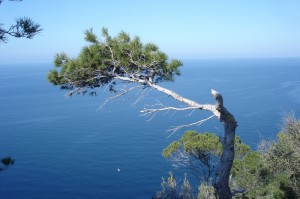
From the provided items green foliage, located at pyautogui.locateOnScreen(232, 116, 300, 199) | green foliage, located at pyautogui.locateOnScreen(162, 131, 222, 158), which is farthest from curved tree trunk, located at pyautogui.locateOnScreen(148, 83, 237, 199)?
green foliage, located at pyautogui.locateOnScreen(162, 131, 222, 158)

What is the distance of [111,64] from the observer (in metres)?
6.47

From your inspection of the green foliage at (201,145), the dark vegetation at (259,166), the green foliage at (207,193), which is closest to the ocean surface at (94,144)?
the green foliage at (201,145)

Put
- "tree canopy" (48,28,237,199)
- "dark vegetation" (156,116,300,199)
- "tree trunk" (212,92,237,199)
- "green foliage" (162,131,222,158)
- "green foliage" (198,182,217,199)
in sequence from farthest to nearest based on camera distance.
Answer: "green foliage" (162,131,222,158)
"dark vegetation" (156,116,300,199)
"green foliage" (198,182,217,199)
"tree canopy" (48,28,237,199)
"tree trunk" (212,92,237,199)

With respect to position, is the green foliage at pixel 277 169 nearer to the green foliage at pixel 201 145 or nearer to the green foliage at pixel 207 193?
the green foliage at pixel 207 193

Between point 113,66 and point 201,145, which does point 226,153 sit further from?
point 201,145

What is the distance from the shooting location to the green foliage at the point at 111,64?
6.27 m

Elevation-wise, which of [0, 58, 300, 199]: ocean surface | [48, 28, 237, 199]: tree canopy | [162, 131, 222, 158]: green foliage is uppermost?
[48, 28, 237, 199]: tree canopy

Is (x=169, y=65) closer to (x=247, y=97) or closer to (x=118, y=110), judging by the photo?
(x=118, y=110)

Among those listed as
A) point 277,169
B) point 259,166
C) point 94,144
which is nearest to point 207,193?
point 277,169

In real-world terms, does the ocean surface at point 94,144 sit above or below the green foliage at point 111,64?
below

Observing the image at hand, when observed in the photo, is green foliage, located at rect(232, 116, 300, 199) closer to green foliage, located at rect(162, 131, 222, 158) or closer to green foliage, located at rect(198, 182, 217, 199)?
green foliage, located at rect(198, 182, 217, 199)

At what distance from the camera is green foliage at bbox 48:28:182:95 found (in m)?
6.27

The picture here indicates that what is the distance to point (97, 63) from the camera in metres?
6.34

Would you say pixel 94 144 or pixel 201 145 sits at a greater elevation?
pixel 201 145
